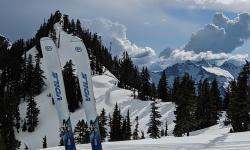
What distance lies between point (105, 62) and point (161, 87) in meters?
42.6

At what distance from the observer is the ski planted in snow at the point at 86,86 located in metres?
19.2

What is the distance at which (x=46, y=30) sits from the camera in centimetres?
18638

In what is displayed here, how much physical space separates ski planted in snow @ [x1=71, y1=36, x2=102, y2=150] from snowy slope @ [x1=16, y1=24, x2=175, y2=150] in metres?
88.7

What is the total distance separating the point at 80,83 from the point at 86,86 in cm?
28

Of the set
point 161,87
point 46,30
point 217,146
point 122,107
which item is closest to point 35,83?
point 122,107

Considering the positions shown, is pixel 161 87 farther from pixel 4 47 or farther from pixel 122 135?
pixel 4 47

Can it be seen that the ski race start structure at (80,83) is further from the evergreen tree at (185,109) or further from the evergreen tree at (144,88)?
the evergreen tree at (144,88)

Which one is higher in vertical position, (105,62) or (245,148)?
(105,62)

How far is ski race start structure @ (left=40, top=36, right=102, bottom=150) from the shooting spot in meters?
19.2

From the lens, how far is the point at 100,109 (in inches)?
5030

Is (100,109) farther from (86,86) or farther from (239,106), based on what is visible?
(86,86)

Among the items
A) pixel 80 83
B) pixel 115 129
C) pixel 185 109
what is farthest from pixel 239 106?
pixel 80 83

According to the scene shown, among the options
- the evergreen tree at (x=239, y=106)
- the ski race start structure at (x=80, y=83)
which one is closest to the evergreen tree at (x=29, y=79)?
the evergreen tree at (x=239, y=106)

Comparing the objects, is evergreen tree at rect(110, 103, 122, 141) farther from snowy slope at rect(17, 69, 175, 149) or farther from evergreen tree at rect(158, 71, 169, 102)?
evergreen tree at rect(158, 71, 169, 102)
